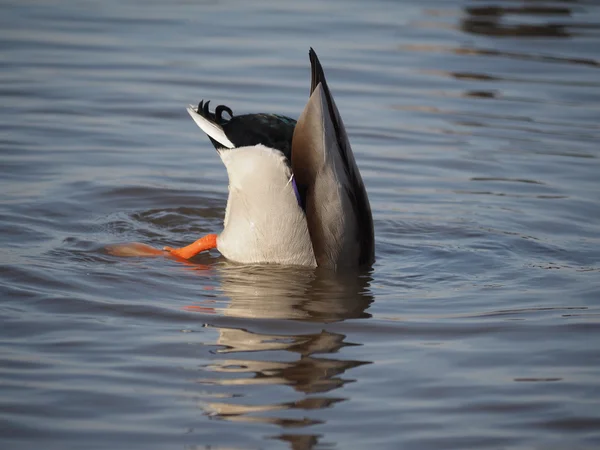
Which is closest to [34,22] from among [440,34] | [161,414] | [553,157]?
[440,34]

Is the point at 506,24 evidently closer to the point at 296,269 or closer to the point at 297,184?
the point at 296,269

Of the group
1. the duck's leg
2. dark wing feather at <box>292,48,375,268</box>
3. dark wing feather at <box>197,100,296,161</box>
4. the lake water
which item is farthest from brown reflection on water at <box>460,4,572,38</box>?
dark wing feather at <box>197,100,296,161</box>

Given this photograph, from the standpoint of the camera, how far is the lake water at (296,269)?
4.02m

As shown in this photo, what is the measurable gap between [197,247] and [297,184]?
3.07 feet

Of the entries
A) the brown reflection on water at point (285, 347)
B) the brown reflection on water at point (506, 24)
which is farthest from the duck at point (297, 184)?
the brown reflection on water at point (506, 24)

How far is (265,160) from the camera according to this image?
17.7 ft

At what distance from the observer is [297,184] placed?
18.0 ft

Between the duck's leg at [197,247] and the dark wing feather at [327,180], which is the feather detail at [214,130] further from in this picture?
the duck's leg at [197,247]

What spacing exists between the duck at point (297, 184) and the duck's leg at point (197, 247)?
11.7 inches

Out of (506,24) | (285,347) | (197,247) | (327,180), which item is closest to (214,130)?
(327,180)

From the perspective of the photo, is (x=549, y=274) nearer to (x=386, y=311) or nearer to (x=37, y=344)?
(x=386, y=311)

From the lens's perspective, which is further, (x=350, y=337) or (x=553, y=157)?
(x=553, y=157)

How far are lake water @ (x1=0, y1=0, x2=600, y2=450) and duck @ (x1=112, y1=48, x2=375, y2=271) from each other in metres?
0.20

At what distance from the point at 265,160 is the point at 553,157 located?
12.4 feet
